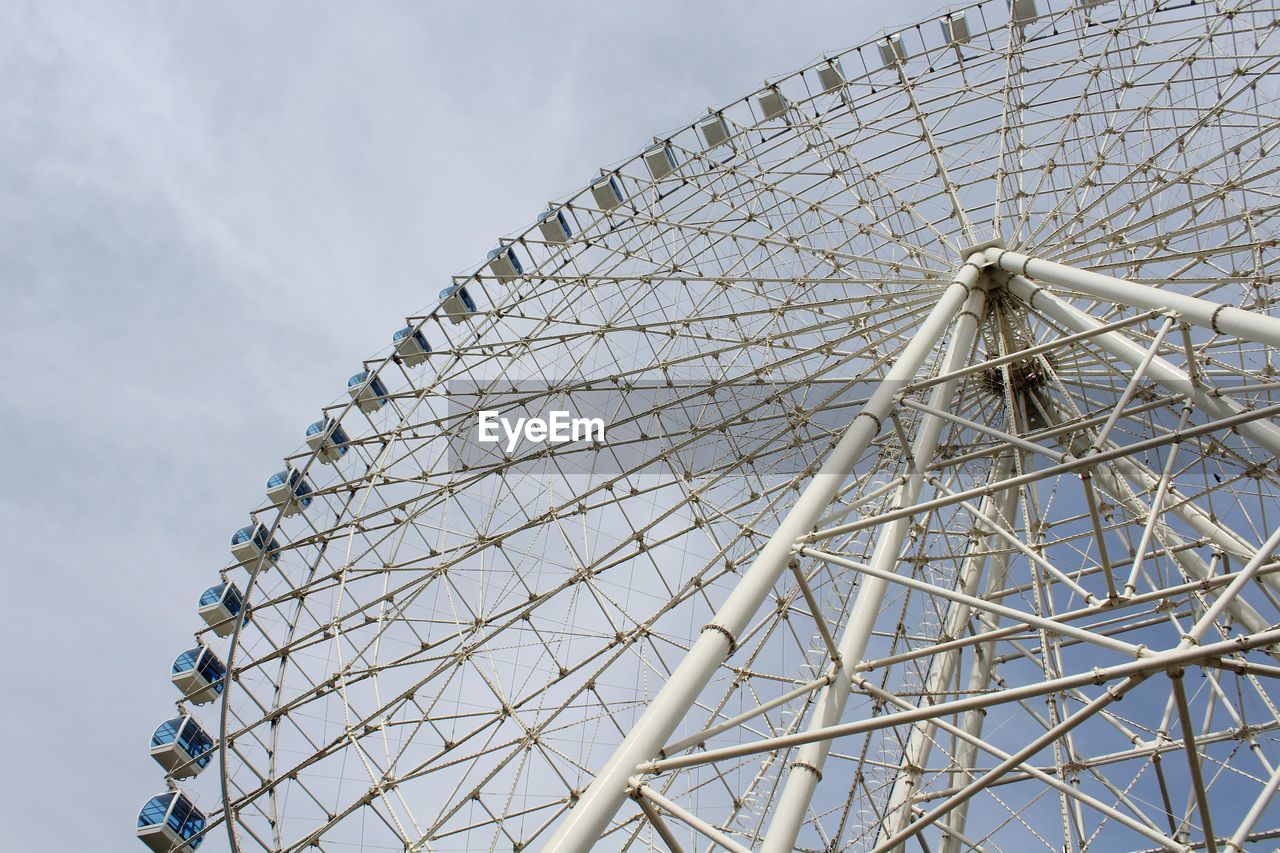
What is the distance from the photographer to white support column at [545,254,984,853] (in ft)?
25.9

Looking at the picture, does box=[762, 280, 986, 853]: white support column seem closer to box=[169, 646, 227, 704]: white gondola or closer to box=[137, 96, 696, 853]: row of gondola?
box=[137, 96, 696, 853]: row of gondola

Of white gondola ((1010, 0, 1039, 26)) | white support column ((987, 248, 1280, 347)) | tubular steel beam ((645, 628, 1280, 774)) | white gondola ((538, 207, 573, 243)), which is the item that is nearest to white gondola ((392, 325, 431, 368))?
white gondola ((538, 207, 573, 243))

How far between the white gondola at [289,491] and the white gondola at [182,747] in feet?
14.6

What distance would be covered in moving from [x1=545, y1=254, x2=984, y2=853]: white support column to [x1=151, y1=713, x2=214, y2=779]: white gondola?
47.5 ft

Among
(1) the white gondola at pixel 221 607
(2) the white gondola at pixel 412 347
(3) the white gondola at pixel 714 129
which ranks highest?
(3) the white gondola at pixel 714 129

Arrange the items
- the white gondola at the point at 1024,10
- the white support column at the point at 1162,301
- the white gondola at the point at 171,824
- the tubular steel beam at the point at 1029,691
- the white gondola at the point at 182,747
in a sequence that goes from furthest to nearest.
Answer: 1. the white gondola at the point at 1024,10
2. the white gondola at the point at 182,747
3. the white gondola at the point at 171,824
4. the white support column at the point at 1162,301
5. the tubular steel beam at the point at 1029,691

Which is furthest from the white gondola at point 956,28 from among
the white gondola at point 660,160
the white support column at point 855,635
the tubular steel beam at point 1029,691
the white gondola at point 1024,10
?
the tubular steel beam at point 1029,691

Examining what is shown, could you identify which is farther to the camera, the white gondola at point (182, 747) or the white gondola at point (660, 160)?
the white gondola at point (660, 160)

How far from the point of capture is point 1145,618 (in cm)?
1636

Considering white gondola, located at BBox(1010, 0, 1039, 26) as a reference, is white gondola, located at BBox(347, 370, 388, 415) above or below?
below

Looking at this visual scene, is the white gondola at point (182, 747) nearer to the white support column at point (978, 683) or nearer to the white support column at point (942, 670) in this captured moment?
the white support column at point (942, 670)

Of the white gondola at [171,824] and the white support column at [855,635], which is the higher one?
the white support column at [855,635]

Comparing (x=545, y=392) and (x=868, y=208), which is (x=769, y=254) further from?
(x=545, y=392)

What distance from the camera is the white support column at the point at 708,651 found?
789cm
